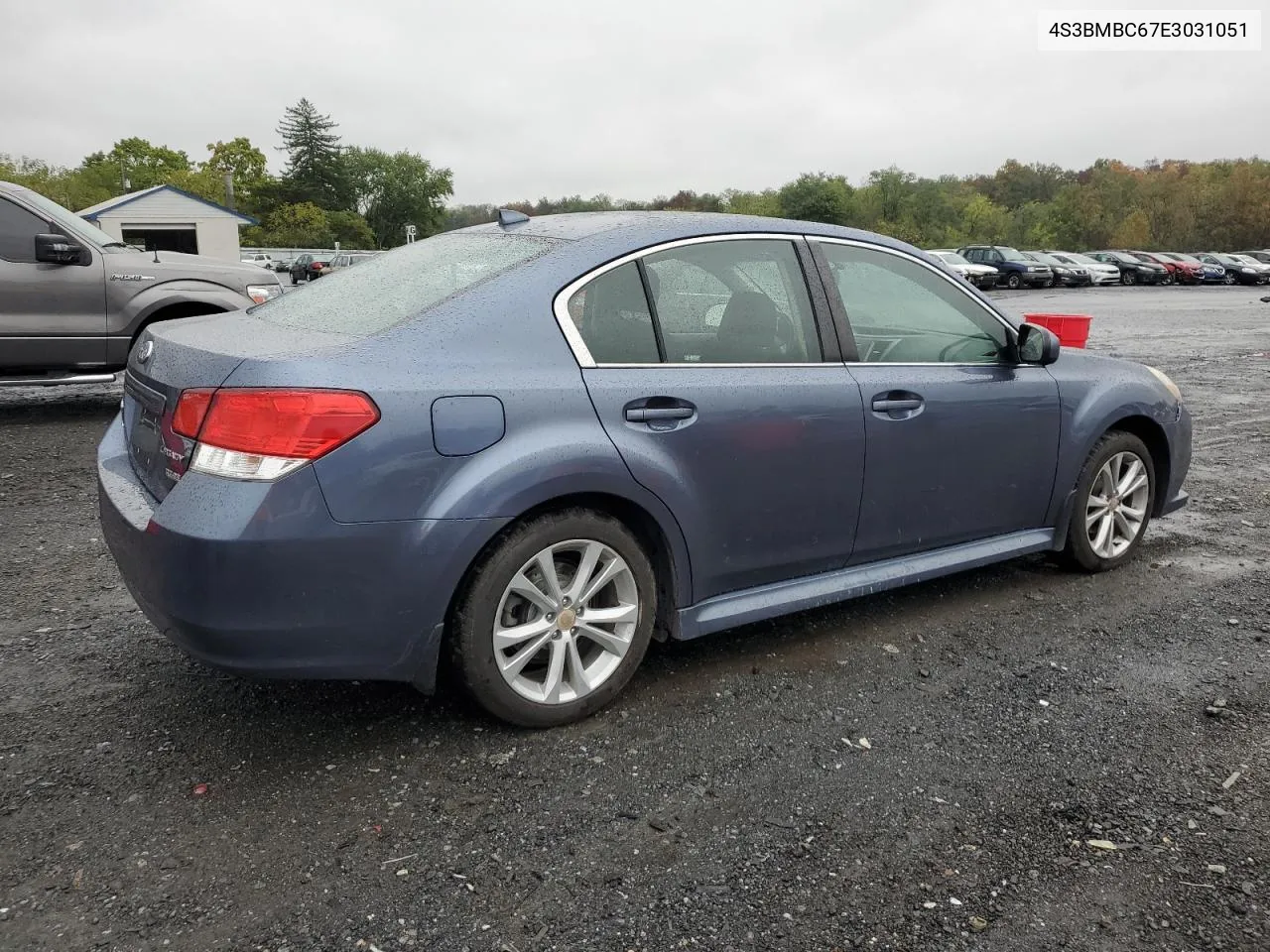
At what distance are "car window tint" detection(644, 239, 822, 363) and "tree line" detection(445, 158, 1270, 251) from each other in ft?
265

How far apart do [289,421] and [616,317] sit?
110cm

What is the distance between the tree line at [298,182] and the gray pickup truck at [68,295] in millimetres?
84174

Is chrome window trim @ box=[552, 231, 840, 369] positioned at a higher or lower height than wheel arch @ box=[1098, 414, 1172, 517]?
higher

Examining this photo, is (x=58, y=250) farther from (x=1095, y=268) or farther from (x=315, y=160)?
(x=315, y=160)

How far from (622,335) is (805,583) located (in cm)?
116

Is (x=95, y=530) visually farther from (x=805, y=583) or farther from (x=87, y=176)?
(x=87, y=176)

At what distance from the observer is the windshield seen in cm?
848

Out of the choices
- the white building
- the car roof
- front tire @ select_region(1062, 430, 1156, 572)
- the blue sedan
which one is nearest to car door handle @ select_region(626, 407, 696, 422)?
the blue sedan

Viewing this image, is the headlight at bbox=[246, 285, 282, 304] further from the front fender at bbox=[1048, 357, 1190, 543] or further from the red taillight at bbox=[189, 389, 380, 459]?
the front fender at bbox=[1048, 357, 1190, 543]

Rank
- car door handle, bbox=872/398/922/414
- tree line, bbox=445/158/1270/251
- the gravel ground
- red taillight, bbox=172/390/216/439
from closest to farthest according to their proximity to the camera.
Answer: the gravel ground
red taillight, bbox=172/390/216/439
car door handle, bbox=872/398/922/414
tree line, bbox=445/158/1270/251

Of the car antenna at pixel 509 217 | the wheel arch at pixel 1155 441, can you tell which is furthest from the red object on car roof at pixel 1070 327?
the car antenna at pixel 509 217

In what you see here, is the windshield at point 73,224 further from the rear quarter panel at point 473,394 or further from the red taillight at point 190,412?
the rear quarter panel at point 473,394

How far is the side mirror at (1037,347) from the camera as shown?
4.26 m

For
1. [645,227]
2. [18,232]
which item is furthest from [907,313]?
[18,232]
